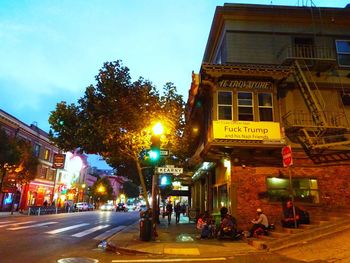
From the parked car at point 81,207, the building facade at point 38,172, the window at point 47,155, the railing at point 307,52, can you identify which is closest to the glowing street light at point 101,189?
the parked car at point 81,207

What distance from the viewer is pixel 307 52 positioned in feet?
60.8

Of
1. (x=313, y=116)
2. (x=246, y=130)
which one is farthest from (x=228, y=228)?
(x=313, y=116)

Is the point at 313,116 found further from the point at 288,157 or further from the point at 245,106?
the point at 288,157

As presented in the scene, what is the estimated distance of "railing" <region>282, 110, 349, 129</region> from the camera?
678 inches

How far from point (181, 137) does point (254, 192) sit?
626cm

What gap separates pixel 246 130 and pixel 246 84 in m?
2.53

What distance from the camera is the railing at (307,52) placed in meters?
18.2

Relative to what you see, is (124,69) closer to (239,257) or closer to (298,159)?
(298,159)

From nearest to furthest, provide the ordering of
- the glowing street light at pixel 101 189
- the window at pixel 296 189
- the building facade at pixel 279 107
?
the building facade at pixel 279 107, the window at pixel 296 189, the glowing street light at pixel 101 189

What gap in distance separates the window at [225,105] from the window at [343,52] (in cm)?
700

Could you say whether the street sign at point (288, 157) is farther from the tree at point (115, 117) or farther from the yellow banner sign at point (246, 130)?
the tree at point (115, 117)

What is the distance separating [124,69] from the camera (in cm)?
1842

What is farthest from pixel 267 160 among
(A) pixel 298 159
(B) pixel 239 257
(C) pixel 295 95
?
(B) pixel 239 257

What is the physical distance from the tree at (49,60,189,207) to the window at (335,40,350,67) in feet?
30.5
